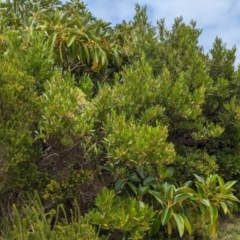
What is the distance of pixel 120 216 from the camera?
14.4ft

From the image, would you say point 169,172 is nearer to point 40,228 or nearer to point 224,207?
point 224,207

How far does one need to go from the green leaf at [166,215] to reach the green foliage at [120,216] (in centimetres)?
38

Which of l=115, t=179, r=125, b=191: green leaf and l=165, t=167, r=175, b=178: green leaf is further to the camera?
l=165, t=167, r=175, b=178: green leaf

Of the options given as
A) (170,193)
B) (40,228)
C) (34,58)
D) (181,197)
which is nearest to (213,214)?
(181,197)

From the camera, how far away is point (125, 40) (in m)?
6.95

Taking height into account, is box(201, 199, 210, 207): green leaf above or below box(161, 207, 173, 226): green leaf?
above

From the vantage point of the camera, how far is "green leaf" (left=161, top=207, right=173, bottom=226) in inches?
194

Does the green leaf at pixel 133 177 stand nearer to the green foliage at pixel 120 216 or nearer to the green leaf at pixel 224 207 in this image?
the green foliage at pixel 120 216

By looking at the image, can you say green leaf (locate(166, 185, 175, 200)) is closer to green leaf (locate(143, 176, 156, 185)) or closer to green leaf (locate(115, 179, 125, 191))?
green leaf (locate(143, 176, 156, 185))

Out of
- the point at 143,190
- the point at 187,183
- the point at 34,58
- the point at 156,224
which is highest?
the point at 34,58

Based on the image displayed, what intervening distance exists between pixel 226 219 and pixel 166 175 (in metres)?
1.99

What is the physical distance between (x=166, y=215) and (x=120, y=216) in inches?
31.0

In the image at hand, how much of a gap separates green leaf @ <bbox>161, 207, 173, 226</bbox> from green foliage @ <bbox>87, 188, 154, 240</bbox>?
383 millimetres

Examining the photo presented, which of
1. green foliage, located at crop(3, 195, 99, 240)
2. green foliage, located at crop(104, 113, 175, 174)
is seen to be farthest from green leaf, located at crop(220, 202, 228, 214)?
green foliage, located at crop(3, 195, 99, 240)
